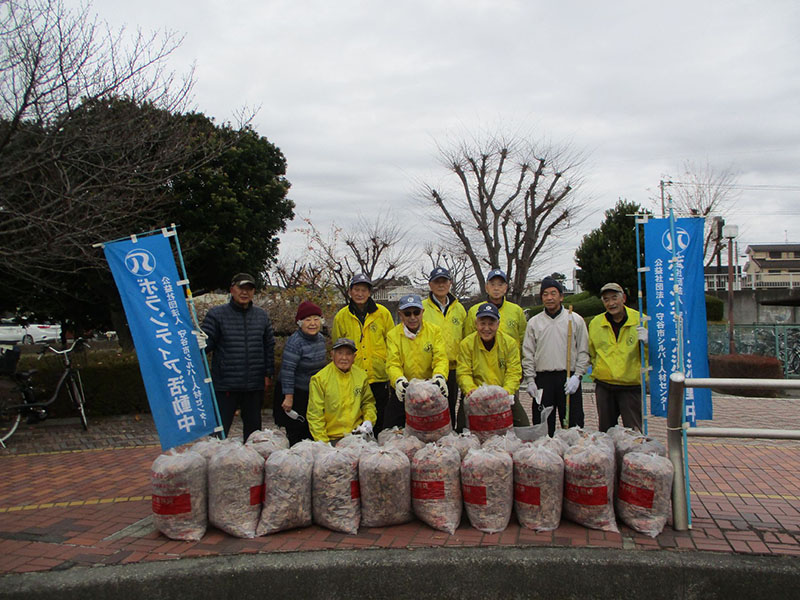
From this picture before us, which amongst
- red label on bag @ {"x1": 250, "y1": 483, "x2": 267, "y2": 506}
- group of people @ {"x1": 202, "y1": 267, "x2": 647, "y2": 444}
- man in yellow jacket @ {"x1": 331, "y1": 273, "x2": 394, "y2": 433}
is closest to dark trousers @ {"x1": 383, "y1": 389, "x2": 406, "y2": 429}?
group of people @ {"x1": 202, "y1": 267, "x2": 647, "y2": 444}

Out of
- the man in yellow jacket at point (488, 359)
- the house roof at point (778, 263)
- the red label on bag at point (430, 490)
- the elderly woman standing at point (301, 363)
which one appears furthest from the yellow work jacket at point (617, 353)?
the house roof at point (778, 263)

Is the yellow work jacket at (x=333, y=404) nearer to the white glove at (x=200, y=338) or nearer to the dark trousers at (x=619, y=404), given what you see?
the white glove at (x=200, y=338)

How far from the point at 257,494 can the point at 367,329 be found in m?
1.84

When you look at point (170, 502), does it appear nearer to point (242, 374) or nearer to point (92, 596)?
point (92, 596)

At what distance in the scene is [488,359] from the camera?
488 cm

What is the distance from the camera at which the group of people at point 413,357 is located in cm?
475

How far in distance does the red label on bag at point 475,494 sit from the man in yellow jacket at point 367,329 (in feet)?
5.03

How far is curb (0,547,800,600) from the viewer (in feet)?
10.7

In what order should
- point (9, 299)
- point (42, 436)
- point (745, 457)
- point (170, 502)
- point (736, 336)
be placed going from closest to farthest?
point (170, 502) → point (745, 457) → point (42, 436) → point (9, 299) → point (736, 336)

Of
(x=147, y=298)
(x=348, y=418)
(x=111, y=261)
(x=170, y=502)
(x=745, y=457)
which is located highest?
(x=111, y=261)

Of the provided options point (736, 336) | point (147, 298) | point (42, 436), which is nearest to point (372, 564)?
point (147, 298)

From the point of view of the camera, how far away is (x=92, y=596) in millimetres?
3266

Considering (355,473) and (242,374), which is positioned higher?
(242,374)

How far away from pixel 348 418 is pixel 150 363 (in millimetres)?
1579
